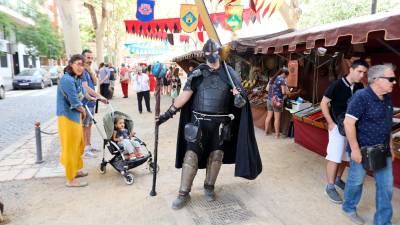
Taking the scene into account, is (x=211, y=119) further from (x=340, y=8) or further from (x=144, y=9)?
(x=340, y=8)

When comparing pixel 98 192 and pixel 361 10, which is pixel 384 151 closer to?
pixel 98 192

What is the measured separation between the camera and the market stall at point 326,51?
12.4 ft

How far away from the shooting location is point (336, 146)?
4.15 metres

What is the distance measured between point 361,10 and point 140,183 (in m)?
23.6

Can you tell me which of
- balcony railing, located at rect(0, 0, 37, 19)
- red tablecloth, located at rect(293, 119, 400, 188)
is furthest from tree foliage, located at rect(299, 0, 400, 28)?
balcony railing, located at rect(0, 0, 37, 19)

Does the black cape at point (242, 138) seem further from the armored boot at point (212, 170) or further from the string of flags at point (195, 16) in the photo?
the string of flags at point (195, 16)

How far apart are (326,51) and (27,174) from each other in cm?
602

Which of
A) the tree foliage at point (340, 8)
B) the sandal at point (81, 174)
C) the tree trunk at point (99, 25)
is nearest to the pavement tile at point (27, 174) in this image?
the sandal at point (81, 174)

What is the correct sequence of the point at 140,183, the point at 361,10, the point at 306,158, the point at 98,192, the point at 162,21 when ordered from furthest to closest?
1. the point at 361,10
2. the point at 162,21
3. the point at 306,158
4. the point at 140,183
5. the point at 98,192

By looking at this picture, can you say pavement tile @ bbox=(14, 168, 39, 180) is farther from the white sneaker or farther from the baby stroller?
the baby stroller

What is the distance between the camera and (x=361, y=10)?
77.8 feet

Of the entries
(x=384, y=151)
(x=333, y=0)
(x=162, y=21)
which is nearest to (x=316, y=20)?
(x=333, y=0)

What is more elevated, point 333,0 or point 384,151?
point 333,0

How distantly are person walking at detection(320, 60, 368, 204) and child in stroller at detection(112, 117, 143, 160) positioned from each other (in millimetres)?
2730
